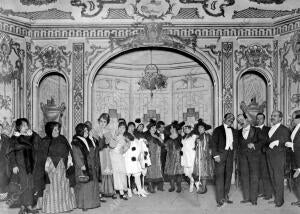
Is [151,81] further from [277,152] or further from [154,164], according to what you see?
[277,152]

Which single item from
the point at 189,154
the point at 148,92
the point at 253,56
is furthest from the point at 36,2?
the point at 253,56

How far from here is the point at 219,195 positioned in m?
8.09

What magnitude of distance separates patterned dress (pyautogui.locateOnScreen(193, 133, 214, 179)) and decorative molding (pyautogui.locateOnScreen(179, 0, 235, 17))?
11.2ft

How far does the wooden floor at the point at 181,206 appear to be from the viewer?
7.63 metres

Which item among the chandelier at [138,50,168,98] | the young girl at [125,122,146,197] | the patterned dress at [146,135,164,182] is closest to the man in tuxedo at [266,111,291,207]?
the patterned dress at [146,135,164,182]

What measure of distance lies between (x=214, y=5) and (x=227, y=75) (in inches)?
68.0

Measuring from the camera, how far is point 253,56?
1095 centimetres

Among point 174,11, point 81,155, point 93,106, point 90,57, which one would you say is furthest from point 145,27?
point 81,155

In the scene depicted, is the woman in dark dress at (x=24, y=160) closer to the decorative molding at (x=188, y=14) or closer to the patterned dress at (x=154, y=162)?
A: the patterned dress at (x=154, y=162)

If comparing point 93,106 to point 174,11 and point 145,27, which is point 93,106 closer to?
point 145,27

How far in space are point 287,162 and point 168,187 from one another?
2.61 m

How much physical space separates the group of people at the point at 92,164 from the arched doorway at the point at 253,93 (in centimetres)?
227

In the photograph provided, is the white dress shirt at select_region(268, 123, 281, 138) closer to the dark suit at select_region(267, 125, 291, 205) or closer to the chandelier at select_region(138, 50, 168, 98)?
the dark suit at select_region(267, 125, 291, 205)

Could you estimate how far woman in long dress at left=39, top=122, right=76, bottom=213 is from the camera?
7.21 meters
